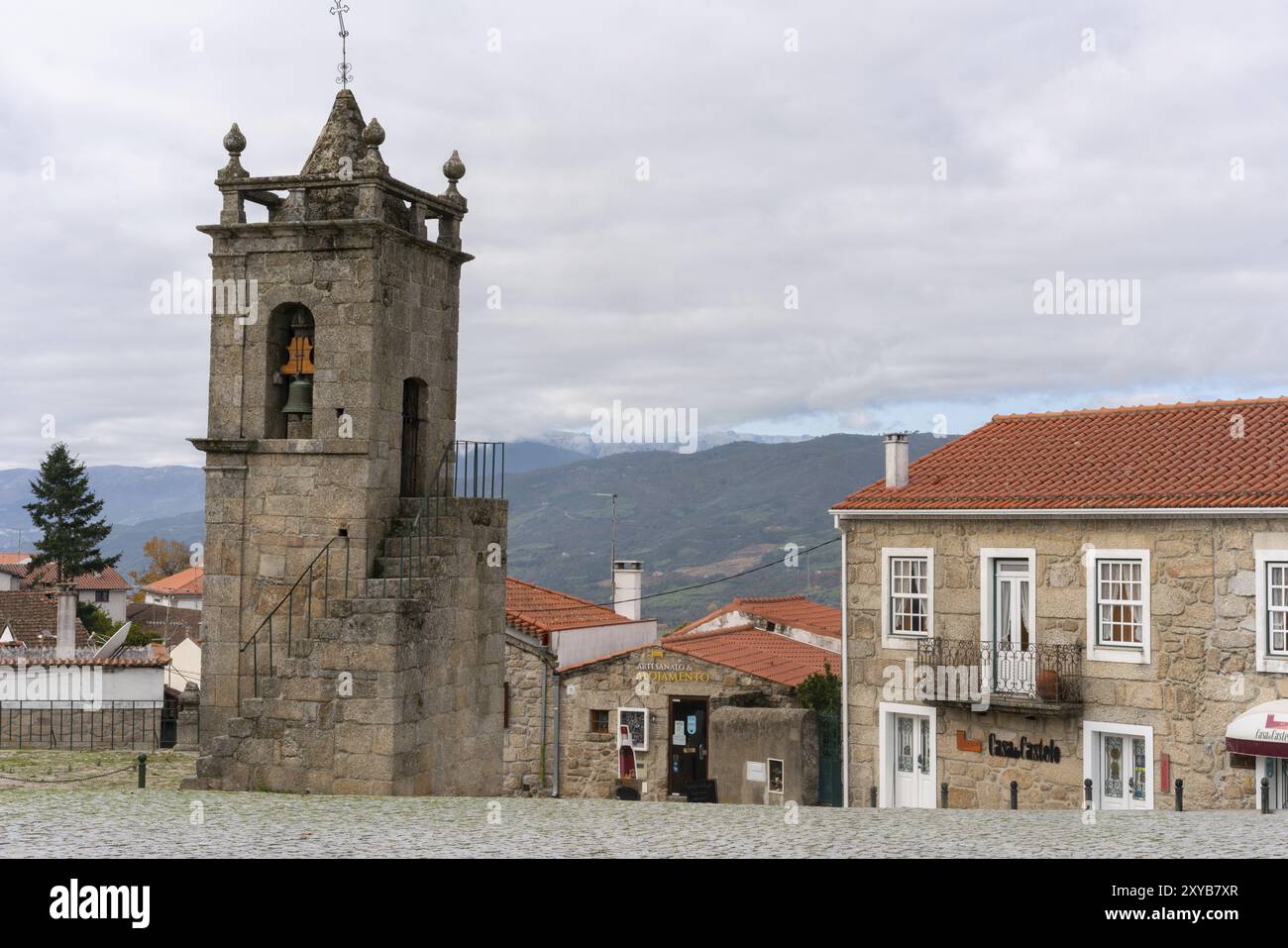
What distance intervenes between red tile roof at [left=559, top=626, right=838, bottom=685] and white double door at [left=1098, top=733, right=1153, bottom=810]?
7.64 metres

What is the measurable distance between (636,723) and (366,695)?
51.4ft

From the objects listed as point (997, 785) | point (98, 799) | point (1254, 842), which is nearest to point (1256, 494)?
point (997, 785)

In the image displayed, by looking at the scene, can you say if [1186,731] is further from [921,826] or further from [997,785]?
[921,826]

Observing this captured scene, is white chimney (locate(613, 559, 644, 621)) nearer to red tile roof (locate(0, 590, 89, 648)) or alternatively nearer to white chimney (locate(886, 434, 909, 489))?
white chimney (locate(886, 434, 909, 489))

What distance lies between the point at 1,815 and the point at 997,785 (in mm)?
16155

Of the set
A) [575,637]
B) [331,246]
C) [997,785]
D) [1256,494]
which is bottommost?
[997,785]

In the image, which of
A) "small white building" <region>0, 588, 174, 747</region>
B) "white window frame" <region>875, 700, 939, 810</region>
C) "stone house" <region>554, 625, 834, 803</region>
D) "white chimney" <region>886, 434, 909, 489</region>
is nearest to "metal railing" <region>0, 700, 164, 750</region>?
"small white building" <region>0, 588, 174, 747</region>

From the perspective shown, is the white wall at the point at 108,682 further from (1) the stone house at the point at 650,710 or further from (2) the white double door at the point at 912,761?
(2) the white double door at the point at 912,761

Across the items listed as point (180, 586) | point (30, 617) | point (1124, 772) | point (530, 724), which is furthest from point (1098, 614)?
point (180, 586)

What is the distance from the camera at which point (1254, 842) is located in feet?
32.7

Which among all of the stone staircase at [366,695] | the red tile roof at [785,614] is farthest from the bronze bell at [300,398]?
the red tile roof at [785,614]

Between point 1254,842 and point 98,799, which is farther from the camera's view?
point 98,799

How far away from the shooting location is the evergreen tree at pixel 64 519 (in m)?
79.6

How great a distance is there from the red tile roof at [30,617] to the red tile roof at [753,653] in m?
31.2
